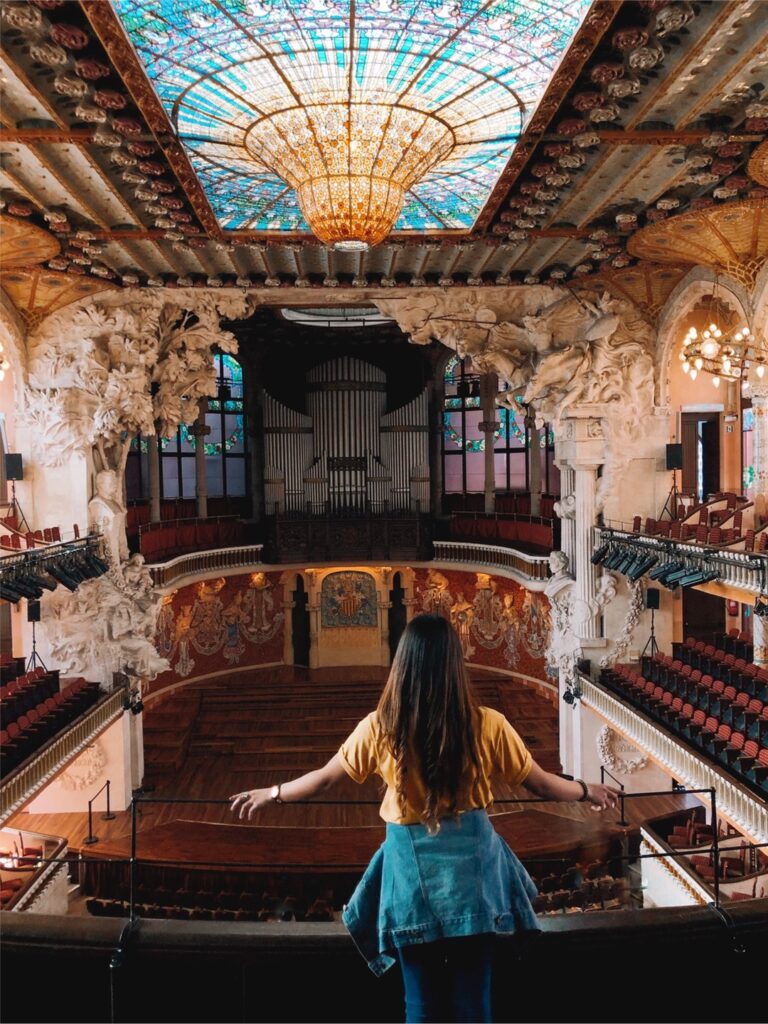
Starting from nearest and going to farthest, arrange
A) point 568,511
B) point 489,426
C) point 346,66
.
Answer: point 346,66
point 568,511
point 489,426

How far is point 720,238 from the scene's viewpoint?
11367mm

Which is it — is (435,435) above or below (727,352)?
below

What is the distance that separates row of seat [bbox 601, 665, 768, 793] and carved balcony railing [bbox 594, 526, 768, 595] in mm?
1987

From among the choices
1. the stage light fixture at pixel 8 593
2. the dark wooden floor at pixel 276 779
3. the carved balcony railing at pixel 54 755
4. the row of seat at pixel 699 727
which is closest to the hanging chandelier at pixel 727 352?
the row of seat at pixel 699 727

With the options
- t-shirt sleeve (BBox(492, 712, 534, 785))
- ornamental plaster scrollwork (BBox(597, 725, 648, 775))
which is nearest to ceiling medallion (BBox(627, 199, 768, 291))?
ornamental plaster scrollwork (BBox(597, 725, 648, 775))

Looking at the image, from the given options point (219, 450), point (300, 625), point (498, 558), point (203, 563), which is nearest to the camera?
point (203, 563)

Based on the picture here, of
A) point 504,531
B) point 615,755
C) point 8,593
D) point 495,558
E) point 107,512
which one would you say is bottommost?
point 615,755

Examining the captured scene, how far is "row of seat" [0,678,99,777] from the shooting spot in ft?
38.9

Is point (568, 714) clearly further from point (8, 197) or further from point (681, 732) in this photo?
point (8, 197)

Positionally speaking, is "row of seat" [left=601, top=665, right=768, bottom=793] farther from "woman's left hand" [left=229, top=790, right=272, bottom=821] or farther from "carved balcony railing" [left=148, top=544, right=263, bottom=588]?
"carved balcony railing" [left=148, top=544, right=263, bottom=588]

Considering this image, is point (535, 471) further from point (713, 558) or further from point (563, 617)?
point (713, 558)

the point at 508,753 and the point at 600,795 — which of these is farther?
the point at 600,795

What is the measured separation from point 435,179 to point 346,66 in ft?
10.2

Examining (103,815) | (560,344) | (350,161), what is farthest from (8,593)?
(560,344)
